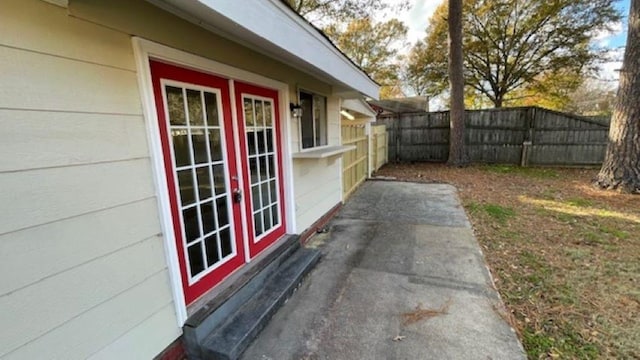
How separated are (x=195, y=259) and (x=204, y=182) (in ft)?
2.09

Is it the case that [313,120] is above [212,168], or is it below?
above

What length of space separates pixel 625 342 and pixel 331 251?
2.80 meters

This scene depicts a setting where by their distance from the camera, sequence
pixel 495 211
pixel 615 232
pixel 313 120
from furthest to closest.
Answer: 1. pixel 495 211
2. pixel 313 120
3. pixel 615 232

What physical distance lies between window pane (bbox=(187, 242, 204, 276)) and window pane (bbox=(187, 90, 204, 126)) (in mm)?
1000

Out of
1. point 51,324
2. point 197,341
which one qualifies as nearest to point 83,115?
point 51,324

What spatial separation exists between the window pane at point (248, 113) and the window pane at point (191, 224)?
1.08m

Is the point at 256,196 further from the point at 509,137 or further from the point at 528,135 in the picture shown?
the point at 528,135

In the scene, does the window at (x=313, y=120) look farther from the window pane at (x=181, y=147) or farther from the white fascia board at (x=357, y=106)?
the window pane at (x=181, y=147)

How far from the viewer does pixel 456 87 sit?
9.82 metres

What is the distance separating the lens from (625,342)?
212 centimetres

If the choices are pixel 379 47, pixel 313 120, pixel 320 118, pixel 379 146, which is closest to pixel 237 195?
pixel 313 120

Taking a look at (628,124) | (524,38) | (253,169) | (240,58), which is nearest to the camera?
(240,58)

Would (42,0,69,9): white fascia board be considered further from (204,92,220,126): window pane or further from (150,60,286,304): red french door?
(204,92,220,126): window pane

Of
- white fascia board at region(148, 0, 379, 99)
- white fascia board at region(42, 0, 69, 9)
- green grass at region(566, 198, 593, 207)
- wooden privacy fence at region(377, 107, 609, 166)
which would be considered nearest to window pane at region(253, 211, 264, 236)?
white fascia board at region(148, 0, 379, 99)
